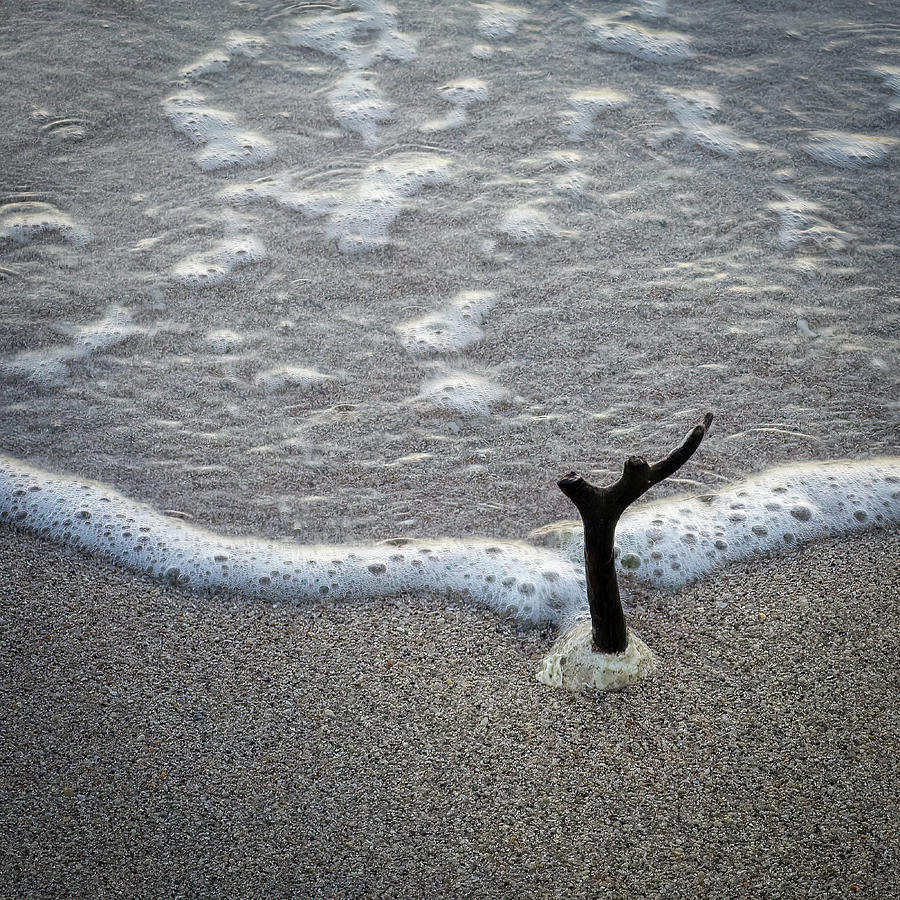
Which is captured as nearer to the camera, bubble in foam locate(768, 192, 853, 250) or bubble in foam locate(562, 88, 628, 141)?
bubble in foam locate(768, 192, 853, 250)

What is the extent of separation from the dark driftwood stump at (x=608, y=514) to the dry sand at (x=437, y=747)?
14 centimetres

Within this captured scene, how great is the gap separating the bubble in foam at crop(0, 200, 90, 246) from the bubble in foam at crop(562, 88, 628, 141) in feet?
6.09

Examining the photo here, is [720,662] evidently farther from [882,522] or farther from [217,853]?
[217,853]

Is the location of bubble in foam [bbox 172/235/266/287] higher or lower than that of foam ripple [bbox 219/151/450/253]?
lower

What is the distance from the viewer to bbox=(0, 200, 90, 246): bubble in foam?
3164mm

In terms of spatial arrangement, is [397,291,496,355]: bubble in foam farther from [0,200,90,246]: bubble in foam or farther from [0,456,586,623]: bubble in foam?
[0,200,90,246]: bubble in foam

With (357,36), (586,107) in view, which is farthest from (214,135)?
(586,107)

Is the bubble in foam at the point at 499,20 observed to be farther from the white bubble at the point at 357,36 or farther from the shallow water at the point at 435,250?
the white bubble at the point at 357,36

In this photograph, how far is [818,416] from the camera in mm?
2479

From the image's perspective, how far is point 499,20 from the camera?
4.33 metres

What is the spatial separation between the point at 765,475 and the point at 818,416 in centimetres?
29

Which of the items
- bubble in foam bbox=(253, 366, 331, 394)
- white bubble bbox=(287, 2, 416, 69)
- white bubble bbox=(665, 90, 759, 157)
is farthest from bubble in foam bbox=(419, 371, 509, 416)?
white bubble bbox=(287, 2, 416, 69)

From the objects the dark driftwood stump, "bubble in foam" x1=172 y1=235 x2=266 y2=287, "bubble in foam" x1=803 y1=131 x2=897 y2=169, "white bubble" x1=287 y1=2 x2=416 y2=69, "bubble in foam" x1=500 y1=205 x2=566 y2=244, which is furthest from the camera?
"white bubble" x1=287 y1=2 x2=416 y2=69

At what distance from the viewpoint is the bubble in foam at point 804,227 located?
121 inches
